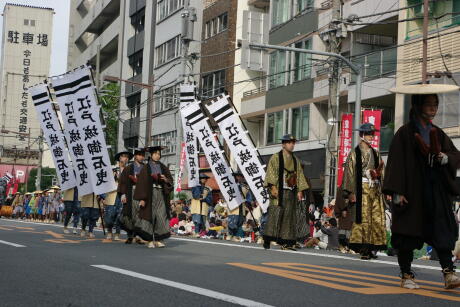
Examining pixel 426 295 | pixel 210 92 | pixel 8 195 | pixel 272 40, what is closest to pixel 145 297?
pixel 426 295

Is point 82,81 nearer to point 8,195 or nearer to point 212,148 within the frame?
point 212,148

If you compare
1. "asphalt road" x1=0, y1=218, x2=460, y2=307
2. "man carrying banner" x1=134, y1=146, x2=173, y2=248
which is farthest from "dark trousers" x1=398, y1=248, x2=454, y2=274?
"man carrying banner" x1=134, y1=146, x2=173, y2=248

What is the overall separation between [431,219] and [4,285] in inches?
145

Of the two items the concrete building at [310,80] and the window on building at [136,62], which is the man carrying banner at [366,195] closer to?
the concrete building at [310,80]

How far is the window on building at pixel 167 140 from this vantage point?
153ft

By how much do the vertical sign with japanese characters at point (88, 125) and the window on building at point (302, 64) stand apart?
16.8 m

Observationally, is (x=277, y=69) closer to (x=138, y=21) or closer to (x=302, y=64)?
(x=302, y=64)

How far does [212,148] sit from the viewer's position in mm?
22500

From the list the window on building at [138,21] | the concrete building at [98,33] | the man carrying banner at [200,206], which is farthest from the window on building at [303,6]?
the window on building at [138,21]

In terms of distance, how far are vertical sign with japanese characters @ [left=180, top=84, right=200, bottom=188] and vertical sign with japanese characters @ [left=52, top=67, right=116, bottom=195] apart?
17.4ft

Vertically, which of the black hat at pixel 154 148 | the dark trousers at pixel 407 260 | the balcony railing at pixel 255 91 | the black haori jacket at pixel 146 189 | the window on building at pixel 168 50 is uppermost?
the window on building at pixel 168 50

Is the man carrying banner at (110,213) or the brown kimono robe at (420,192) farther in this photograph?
the man carrying banner at (110,213)

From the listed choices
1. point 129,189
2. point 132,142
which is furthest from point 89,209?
point 132,142

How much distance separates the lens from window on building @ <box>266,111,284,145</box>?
3569 centimetres
